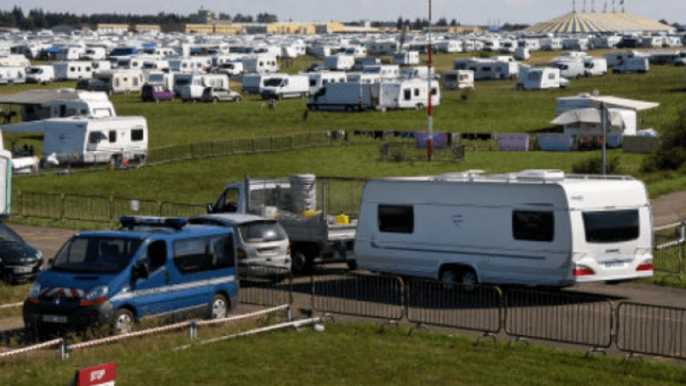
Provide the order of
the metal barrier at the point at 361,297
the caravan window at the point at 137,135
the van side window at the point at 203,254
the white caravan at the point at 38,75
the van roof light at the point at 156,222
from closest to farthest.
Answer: the van side window at the point at 203,254 < the van roof light at the point at 156,222 < the metal barrier at the point at 361,297 < the caravan window at the point at 137,135 < the white caravan at the point at 38,75

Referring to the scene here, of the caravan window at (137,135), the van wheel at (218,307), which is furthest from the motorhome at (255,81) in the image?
the van wheel at (218,307)

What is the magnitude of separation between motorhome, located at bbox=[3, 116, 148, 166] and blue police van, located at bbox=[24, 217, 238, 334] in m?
35.5

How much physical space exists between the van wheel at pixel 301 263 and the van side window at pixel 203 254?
6520mm

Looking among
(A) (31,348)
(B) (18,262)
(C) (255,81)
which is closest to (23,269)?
(B) (18,262)

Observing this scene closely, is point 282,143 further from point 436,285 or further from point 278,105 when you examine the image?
point 436,285

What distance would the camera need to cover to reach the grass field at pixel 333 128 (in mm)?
51750

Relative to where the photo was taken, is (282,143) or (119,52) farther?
(119,52)

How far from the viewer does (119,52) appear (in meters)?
154

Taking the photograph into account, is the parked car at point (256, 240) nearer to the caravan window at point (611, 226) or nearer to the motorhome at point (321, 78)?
the caravan window at point (611, 226)

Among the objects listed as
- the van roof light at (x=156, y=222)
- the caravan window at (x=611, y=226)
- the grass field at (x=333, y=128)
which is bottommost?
the grass field at (x=333, y=128)

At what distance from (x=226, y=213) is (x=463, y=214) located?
21.8ft

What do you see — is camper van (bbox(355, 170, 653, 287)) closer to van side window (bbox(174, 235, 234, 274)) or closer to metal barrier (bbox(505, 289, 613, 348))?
metal barrier (bbox(505, 289, 613, 348))

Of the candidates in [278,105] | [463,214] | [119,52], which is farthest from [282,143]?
[119,52]

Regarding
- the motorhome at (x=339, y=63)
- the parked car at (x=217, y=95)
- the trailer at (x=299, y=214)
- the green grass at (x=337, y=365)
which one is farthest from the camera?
the motorhome at (x=339, y=63)
